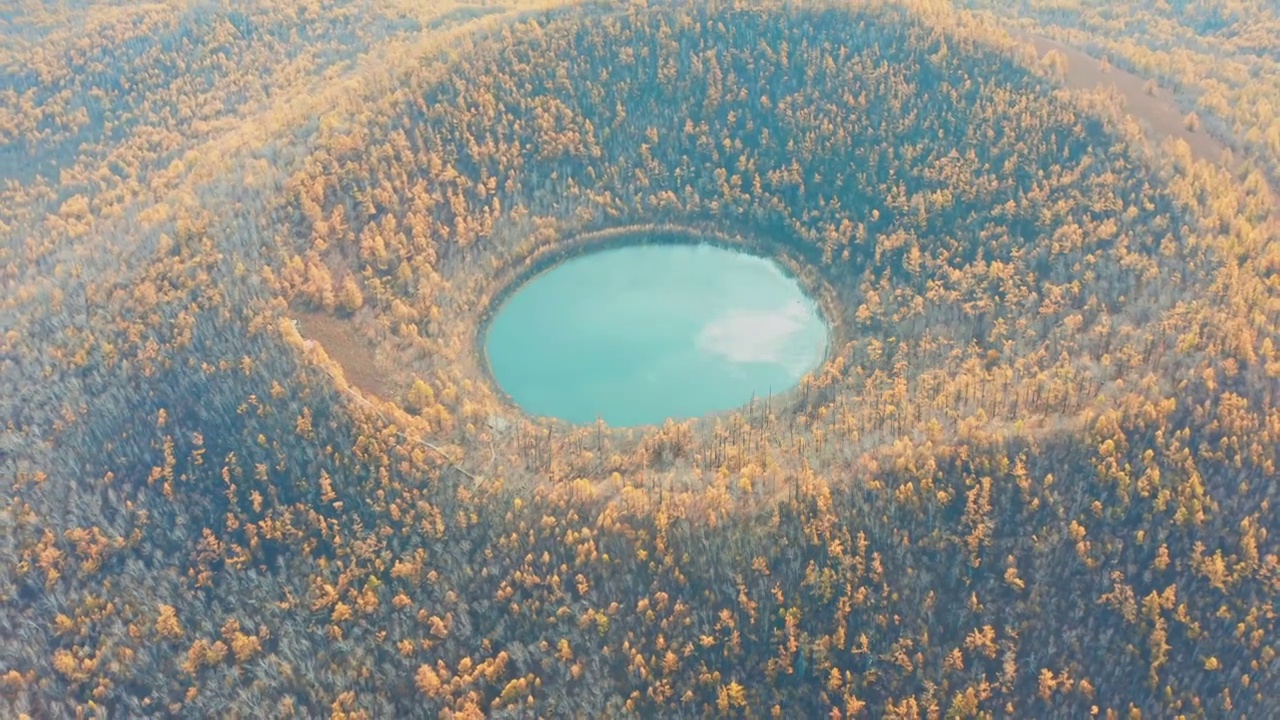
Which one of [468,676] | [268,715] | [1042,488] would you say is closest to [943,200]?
[1042,488]

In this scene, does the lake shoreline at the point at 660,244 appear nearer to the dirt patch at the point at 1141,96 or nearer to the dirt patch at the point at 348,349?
the dirt patch at the point at 348,349

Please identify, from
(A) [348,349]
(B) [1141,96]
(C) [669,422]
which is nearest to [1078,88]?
(B) [1141,96]

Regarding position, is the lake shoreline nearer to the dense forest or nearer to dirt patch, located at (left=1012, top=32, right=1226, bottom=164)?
the dense forest

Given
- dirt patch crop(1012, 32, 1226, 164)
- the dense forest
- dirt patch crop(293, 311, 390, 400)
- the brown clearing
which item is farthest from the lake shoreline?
dirt patch crop(1012, 32, 1226, 164)

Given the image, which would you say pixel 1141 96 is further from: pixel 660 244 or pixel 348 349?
pixel 348 349

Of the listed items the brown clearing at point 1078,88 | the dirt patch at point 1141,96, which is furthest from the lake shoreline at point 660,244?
the dirt patch at point 1141,96
